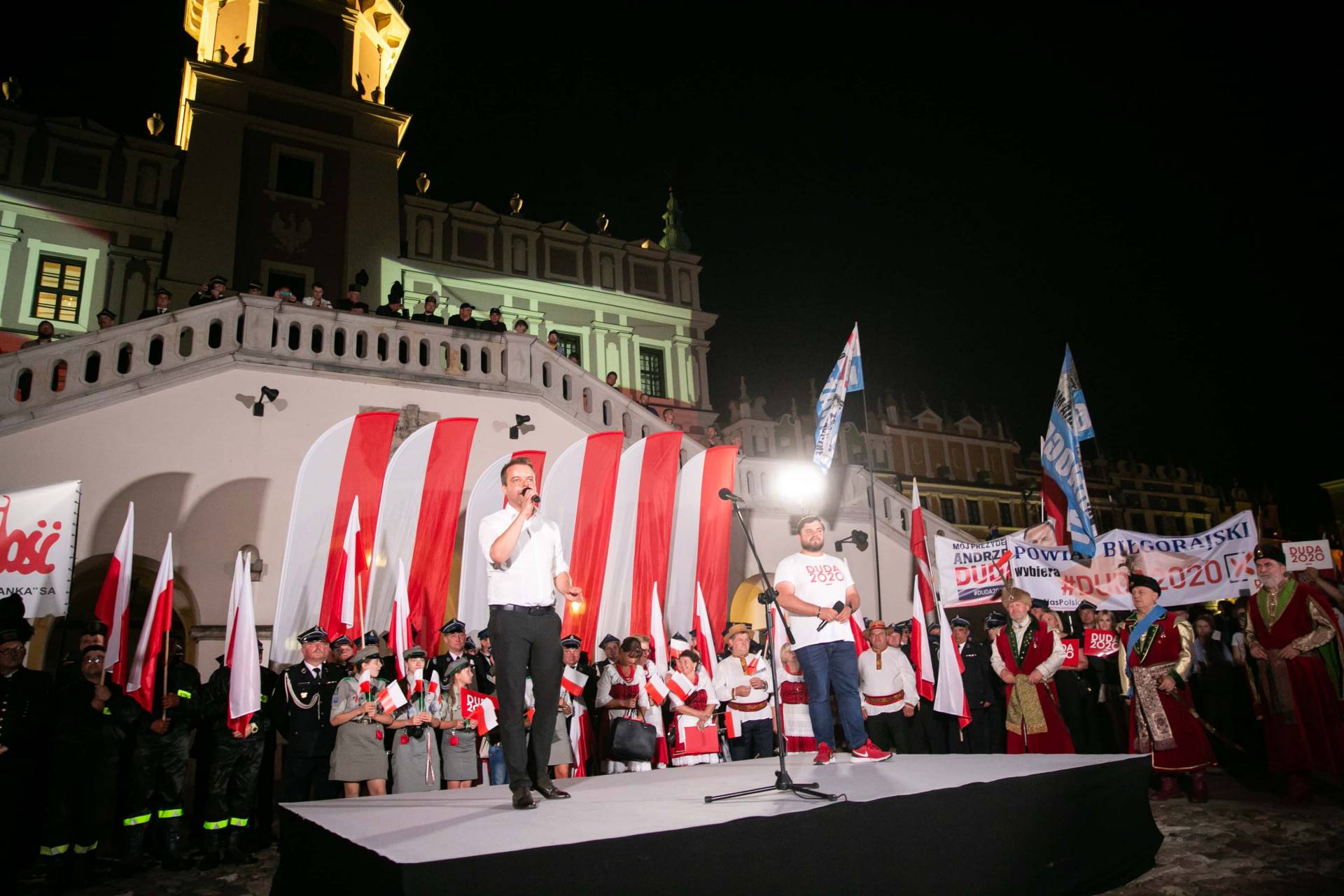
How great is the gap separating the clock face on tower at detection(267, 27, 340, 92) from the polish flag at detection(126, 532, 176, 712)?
18.2m

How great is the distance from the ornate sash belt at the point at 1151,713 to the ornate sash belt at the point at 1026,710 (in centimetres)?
96

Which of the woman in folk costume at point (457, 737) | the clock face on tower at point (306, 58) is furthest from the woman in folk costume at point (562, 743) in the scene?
the clock face on tower at point (306, 58)

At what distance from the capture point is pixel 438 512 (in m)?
11.4

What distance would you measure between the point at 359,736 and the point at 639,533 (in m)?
5.12

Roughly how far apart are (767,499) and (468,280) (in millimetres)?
12473

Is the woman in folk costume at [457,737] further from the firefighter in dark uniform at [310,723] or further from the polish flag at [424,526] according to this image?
the polish flag at [424,526]

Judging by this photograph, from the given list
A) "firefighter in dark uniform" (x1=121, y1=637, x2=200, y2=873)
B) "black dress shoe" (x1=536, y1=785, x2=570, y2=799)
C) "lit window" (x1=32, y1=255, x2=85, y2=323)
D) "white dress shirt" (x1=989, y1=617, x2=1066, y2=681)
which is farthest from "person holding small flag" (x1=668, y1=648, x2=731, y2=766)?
"lit window" (x1=32, y1=255, x2=85, y2=323)

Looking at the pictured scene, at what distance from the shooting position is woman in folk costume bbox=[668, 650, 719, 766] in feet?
31.7

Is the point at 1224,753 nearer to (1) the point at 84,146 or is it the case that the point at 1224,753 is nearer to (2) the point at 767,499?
(2) the point at 767,499

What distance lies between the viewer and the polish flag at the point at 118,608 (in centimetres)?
805

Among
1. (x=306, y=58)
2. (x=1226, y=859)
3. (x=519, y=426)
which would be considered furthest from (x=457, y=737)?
(x=306, y=58)

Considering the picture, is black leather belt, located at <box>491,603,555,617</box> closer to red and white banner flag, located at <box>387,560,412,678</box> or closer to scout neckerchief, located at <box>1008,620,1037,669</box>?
red and white banner flag, located at <box>387,560,412,678</box>

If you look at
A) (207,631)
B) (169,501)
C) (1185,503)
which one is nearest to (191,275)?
(169,501)

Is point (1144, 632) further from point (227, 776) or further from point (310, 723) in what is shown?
point (227, 776)
